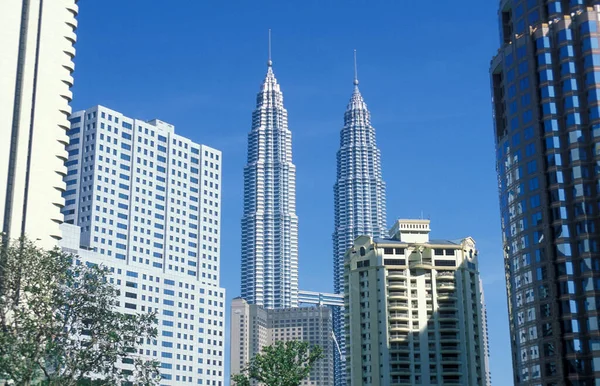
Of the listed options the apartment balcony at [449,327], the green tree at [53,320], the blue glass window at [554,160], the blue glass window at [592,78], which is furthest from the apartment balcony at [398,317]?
the green tree at [53,320]

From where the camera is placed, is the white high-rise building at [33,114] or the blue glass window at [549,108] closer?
the white high-rise building at [33,114]

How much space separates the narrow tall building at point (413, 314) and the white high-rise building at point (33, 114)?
8551cm

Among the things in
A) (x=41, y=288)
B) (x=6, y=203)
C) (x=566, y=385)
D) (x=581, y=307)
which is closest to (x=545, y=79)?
(x=581, y=307)

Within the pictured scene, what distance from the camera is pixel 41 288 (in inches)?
2399

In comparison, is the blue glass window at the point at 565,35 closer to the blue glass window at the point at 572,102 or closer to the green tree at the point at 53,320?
the blue glass window at the point at 572,102

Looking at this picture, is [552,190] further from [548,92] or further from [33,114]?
[33,114]

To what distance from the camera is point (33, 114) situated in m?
93.0

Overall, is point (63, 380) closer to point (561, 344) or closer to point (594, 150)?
point (561, 344)

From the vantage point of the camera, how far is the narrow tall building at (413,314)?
162 metres

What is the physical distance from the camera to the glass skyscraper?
10562 centimetres

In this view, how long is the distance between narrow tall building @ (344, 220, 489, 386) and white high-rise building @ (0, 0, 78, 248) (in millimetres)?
85505

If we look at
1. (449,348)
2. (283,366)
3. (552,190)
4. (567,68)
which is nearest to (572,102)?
(567,68)

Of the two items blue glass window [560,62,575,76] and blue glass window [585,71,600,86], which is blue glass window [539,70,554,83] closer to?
blue glass window [560,62,575,76]

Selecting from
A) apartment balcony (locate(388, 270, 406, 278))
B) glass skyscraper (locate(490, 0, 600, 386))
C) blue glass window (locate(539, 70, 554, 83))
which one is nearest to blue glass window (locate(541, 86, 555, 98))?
glass skyscraper (locate(490, 0, 600, 386))
